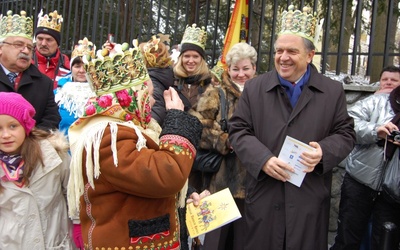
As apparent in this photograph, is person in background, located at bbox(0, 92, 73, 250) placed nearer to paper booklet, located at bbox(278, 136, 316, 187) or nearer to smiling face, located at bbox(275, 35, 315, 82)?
paper booklet, located at bbox(278, 136, 316, 187)

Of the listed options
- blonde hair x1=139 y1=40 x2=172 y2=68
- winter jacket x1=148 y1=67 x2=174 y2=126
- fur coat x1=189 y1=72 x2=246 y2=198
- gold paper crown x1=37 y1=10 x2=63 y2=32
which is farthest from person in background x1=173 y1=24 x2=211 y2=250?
gold paper crown x1=37 y1=10 x2=63 y2=32

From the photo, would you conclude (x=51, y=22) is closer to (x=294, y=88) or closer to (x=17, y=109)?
(x=17, y=109)

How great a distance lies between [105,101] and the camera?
6.88ft

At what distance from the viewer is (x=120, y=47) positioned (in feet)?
7.30

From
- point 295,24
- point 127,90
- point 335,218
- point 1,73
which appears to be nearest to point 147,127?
point 127,90

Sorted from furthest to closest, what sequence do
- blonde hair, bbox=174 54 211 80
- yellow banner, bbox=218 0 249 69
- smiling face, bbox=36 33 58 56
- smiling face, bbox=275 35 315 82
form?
yellow banner, bbox=218 0 249 69, smiling face, bbox=36 33 58 56, blonde hair, bbox=174 54 211 80, smiling face, bbox=275 35 315 82

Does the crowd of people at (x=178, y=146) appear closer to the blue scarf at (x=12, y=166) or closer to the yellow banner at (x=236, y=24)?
the blue scarf at (x=12, y=166)

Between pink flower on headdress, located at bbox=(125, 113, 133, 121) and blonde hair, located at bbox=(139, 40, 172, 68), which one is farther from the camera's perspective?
blonde hair, located at bbox=(139, 40, 172, 68)

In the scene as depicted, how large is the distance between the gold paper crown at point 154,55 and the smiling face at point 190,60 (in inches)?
40.9

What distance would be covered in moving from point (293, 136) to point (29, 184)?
68.0 inches

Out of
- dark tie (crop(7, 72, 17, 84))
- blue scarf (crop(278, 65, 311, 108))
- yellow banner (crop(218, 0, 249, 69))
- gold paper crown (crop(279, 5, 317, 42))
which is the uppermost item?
yellow banner (crop(218, 0, 249, 69))

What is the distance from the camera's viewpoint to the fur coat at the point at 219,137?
11.8 ft

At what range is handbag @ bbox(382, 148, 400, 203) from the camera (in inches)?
133

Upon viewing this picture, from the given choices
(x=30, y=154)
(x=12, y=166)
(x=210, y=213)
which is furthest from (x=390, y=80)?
(x=12, y=166)
